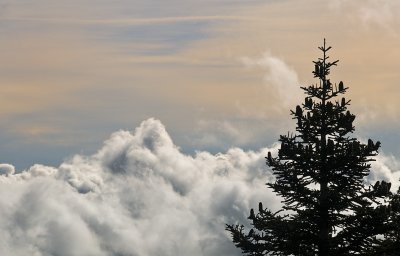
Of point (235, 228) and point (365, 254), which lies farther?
point (235, 228)

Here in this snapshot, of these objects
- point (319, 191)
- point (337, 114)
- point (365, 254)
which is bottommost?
point (365, 254)

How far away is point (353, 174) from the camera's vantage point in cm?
4078

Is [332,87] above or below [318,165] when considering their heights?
above

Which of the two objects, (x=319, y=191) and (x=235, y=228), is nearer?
(x=319, y=191)

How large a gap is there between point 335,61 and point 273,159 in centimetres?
636

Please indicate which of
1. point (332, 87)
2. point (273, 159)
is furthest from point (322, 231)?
point (332, 87)

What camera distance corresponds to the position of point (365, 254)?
1612 inches

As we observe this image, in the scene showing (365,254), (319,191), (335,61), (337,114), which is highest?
(335,61)

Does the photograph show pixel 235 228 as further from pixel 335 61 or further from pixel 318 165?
pixel 335 61

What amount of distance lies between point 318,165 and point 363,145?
2.69 metres

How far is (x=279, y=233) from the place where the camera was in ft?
135

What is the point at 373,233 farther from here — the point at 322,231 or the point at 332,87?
the point at 332,87

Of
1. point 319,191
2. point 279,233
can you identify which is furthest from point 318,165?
point 279,233

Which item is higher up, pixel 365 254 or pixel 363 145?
pixel 363 145
